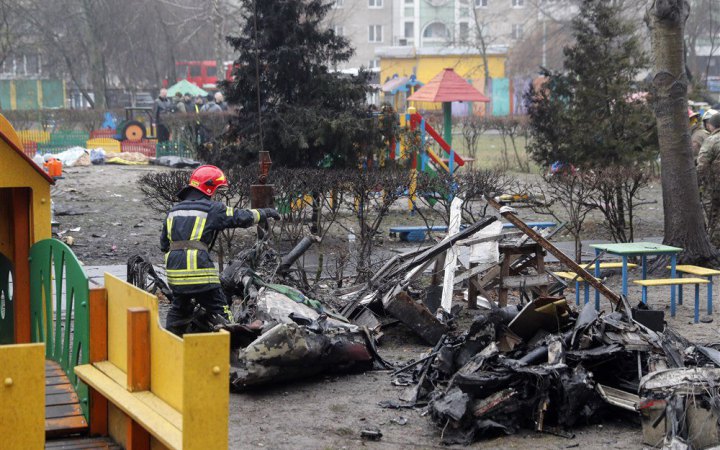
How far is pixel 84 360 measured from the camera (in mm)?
4793

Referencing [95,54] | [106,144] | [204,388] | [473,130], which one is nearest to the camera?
[204,388]

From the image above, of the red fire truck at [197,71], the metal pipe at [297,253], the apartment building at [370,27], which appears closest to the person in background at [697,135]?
the metal pipe at [297,253]

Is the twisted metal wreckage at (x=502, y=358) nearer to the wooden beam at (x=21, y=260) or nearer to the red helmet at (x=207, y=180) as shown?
the red helmet at (x=207, y=180)

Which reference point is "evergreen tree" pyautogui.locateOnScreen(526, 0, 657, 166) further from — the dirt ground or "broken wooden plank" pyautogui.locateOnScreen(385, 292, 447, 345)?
"broken wooden plank" pyautogui.locateOnScreen(385, 292, 447, 345)

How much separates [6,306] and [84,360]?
1.94 meters

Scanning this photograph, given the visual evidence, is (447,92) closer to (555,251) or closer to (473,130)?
(473,130)

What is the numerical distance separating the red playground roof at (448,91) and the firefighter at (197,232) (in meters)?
14.0

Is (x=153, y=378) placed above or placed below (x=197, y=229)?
below

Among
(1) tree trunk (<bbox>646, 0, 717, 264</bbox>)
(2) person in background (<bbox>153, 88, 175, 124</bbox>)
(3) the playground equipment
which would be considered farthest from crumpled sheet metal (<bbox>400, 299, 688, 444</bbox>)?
(2) person in background (<bbox>153, 88, 175, 124</bbox>)

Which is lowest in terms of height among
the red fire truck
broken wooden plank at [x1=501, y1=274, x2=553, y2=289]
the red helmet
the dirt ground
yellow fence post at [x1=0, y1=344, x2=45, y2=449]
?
the dirt ground

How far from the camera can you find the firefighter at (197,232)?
749cm

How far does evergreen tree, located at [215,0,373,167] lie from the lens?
46.5ft

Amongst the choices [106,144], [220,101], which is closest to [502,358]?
[106,144]

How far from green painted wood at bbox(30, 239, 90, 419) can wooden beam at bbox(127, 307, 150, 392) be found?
1.99 ft
